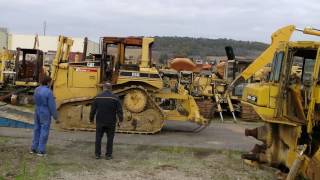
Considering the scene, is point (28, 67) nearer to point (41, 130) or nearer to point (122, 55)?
point (122, 55)

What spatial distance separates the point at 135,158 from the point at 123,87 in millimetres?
4765

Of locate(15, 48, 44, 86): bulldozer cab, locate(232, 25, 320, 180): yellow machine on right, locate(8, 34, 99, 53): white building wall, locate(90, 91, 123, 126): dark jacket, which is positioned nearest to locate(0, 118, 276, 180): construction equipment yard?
locate(232, 25, 320, 180): yellow machine on right

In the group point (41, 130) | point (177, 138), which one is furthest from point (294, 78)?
point (177, 138)

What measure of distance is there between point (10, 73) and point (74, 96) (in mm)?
9898

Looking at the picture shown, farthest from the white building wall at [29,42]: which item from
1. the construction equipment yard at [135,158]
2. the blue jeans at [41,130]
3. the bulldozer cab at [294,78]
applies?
the bulldozer cab at [294,78]

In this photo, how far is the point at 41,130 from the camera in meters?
12.0

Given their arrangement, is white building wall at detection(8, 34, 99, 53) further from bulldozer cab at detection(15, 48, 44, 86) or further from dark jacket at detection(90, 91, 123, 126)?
dark jacket at detection(90, 91, 123, 126)

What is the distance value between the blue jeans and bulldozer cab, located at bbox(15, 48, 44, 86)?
40.0 ft

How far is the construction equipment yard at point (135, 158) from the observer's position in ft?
34.3

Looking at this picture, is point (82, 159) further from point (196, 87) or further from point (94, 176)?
point (196, 87)

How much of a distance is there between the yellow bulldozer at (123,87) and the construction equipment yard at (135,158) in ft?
1.61

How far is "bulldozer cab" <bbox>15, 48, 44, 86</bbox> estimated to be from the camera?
79.9ft

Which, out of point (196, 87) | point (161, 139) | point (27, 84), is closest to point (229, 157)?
point (161, 139)

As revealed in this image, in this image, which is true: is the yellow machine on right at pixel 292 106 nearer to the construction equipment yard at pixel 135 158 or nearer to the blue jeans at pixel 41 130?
the construction equipment yard at pixel 135 158
